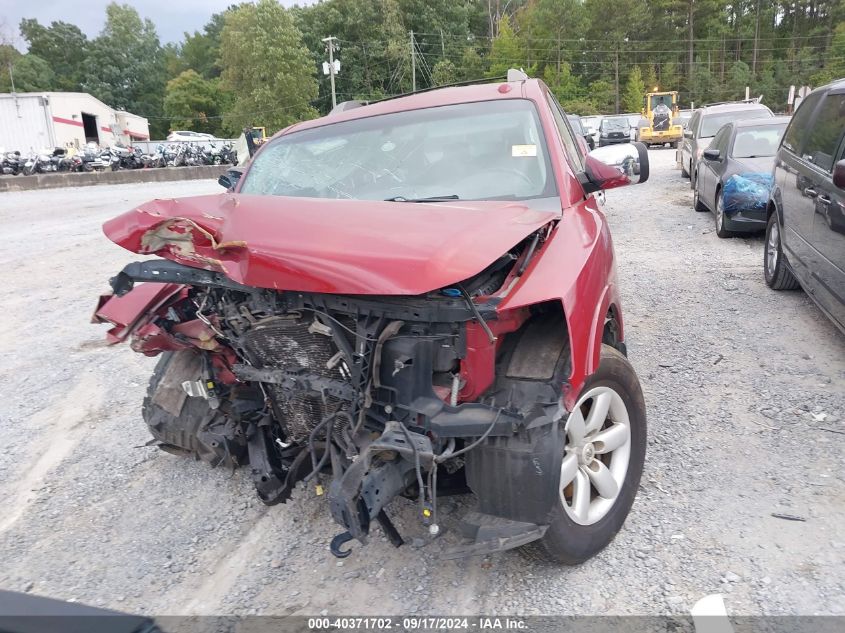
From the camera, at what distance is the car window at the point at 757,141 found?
9.02m

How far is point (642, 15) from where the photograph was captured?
70.0 metres

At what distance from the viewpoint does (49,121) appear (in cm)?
3744

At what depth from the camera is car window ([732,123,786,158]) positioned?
9023 millimetres

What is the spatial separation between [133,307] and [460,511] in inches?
72.7

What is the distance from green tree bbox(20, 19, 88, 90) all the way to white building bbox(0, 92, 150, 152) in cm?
4651

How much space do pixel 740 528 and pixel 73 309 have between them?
22.0ft

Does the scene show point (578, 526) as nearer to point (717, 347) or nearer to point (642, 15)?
point (717, 347)

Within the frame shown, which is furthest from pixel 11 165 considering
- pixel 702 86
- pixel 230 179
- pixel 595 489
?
pixel 702 86

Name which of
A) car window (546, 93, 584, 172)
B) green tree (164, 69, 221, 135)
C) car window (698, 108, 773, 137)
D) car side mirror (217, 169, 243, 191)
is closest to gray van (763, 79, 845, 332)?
car window (546, 93, 584, 172)

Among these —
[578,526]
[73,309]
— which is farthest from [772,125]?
[73,309]

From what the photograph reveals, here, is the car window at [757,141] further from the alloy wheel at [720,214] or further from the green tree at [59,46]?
the green tree at [59,46]

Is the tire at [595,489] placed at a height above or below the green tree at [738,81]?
below

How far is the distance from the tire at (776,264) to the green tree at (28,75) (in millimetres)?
89563

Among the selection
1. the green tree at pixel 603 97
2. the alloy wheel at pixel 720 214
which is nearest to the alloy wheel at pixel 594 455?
the alloy wheel at pixel 720 214
